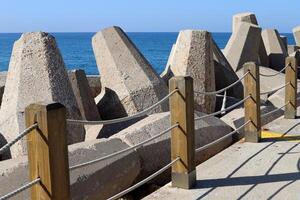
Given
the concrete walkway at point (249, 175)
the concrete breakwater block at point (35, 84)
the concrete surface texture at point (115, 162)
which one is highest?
the concrete breakwater block at point (35, 84)

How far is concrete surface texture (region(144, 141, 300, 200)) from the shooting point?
13.1 feet

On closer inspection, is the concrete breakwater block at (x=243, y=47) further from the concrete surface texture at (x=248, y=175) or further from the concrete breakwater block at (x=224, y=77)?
the concrete surface texture at (x=248, y=175)

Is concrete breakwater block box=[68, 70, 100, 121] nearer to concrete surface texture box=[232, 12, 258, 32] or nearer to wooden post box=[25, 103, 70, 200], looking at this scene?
wooden post box=[25, 103, 70, 200]

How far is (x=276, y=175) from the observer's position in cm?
447

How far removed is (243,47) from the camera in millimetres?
10867

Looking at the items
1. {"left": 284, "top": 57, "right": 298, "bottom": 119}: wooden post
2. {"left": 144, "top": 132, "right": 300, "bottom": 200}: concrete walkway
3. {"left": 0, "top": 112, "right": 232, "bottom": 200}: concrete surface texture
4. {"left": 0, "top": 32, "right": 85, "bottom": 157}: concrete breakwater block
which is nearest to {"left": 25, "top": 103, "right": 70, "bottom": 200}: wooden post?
{"left": 0, "top": 112, "right": 232, "bottom": 200}: concrete surface texture

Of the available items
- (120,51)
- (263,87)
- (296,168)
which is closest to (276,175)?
(296,168)

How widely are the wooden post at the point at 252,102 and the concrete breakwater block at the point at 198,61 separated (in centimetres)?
205

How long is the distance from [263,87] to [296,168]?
540 centimetres

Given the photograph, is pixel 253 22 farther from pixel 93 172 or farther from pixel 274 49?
pixel 93 172

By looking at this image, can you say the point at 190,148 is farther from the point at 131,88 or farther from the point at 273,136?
the point at 131,88

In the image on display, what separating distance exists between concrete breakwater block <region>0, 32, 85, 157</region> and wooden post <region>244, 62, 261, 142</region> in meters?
1.80

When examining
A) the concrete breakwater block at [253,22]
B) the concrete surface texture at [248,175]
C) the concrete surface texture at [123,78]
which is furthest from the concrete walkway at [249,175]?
the concrete breakwater block at [253,22]

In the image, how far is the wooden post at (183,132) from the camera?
3966 mm
